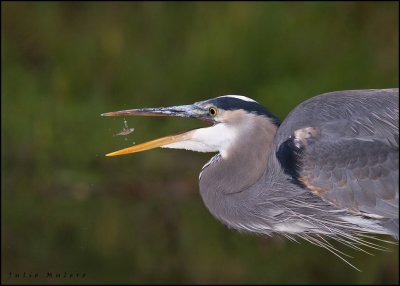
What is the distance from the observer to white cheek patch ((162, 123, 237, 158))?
4699 mm

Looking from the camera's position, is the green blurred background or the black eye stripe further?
the green blurred background

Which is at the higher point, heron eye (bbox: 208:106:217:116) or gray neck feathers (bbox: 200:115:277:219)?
heron eye (bbox: 208:106:217:116)

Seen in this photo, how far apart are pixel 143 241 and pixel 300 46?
109 inches

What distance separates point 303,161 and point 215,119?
472 mm

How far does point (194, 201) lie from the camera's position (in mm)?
8406

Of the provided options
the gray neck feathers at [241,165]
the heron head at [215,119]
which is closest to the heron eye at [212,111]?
the heron head at [215,119]

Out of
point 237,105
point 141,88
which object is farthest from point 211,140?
point 141,88

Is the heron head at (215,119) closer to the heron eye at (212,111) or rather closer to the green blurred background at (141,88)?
the heron eye at (212,111)

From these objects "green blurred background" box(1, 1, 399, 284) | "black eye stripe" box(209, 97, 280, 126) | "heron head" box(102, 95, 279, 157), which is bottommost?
"green blurred background" box(1, 1, 399, 284)

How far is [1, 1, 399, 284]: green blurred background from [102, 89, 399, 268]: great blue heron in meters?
2.56

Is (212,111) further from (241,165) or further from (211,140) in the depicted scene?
(241,165)

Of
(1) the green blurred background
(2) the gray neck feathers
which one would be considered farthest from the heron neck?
(1) the green blurred background

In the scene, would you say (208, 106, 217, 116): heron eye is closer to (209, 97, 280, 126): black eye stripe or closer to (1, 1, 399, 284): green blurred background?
(209, 97, 280, 126): black eye stripe

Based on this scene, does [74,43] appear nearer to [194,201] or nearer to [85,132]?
[85,132]
